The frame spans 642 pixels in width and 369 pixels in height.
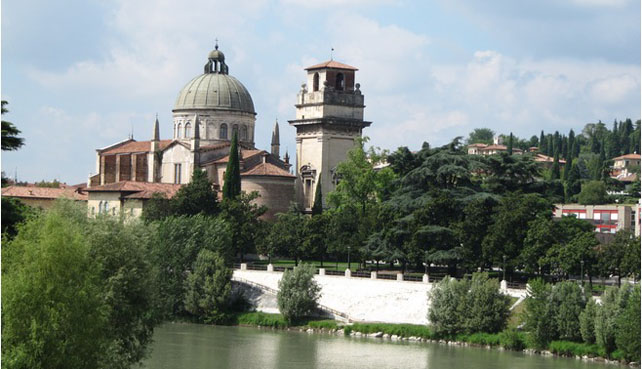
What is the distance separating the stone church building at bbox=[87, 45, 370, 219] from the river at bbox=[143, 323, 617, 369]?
22988 mm

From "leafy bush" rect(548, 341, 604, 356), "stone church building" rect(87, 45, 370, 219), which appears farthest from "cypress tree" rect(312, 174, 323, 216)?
"leafy bush" rect(548, 341, 604, 356)

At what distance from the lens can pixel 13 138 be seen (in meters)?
29.2

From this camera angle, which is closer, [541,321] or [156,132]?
[541,321]

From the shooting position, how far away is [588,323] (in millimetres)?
43781

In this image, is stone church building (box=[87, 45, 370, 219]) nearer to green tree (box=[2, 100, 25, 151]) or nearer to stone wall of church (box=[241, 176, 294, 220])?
stone wall of church (box=[241, 176, 294, 220])

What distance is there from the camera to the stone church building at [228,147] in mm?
77125

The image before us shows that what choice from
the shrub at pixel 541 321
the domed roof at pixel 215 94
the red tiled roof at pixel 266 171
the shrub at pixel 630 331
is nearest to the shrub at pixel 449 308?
the shrub at pixel 541 321

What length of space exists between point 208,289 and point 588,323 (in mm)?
18254

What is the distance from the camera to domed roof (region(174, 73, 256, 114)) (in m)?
86.6

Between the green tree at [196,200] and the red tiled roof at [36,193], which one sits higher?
the red tiled roof at [36,193]

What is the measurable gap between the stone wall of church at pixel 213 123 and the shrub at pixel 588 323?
45059 millimetres

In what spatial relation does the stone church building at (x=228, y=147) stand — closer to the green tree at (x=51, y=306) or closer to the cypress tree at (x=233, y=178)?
the cypress tree at (x=233, y=178)

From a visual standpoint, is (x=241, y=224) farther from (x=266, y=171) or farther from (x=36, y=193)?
(x=36, y=193)

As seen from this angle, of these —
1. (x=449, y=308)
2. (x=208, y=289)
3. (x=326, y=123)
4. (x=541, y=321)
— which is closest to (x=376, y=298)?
(x=449, y=308)
